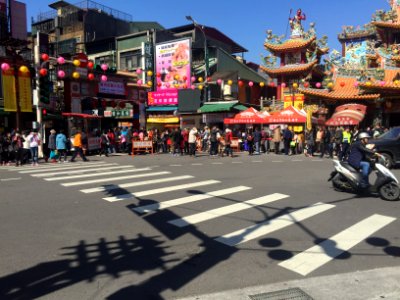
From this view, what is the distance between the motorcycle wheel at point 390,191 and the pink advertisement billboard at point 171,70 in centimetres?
2803

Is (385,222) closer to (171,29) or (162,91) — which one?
(162,91)

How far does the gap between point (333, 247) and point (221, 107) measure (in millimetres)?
28199

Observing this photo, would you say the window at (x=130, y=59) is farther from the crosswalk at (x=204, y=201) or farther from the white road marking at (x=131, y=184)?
the white road marking at (x=131, y=184)

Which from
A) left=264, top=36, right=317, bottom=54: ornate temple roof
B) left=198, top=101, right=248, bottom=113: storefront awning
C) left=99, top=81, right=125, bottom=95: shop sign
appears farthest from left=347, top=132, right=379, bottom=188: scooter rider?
left=264, top=36, right=317, bottom=54: ornate temple roof

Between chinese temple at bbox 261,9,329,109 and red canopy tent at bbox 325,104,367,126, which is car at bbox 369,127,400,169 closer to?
red canopy tent at bbox 325,104,367,126

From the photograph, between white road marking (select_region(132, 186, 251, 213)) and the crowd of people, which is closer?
white road marking (select_region(132, 186, 251, 213))

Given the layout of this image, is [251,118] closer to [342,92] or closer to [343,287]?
[342,92]

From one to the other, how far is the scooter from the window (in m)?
32.2

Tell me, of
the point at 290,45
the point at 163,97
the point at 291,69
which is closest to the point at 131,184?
the point at 291,69

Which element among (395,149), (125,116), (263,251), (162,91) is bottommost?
(263,251)

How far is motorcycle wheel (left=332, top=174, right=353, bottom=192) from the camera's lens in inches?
355

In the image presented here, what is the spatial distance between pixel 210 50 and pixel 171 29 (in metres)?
6.07

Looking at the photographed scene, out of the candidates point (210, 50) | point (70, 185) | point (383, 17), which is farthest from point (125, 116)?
point (383, 17)

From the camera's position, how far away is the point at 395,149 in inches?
541
